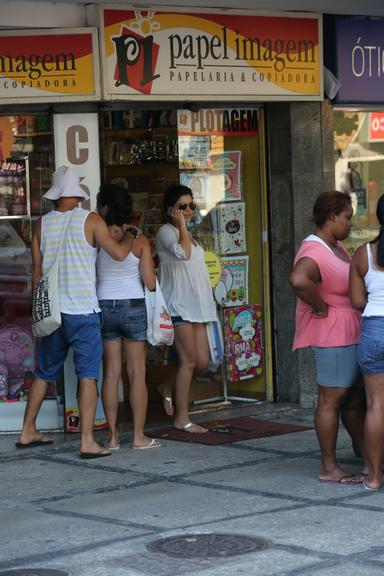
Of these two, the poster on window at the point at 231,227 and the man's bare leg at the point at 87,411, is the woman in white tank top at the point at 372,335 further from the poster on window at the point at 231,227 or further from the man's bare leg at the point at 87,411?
the poster on window at the point at 231,227

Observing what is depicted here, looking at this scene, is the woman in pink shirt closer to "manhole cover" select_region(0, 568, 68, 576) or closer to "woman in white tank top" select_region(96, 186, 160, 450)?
"woman in white tank top" select_region(96, 186, 160, 450)

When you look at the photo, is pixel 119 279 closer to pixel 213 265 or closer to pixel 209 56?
pixel 213 265

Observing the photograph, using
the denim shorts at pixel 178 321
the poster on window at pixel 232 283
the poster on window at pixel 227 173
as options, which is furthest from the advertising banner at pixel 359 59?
the denim shorts at pixel 178 321

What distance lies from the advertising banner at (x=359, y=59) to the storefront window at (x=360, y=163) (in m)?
0.25

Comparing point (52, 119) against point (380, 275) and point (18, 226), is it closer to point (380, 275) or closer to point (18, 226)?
point (18, 226)

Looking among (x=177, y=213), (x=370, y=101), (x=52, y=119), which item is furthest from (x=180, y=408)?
(x=370, y=101)

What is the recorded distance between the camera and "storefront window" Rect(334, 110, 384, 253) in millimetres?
10805

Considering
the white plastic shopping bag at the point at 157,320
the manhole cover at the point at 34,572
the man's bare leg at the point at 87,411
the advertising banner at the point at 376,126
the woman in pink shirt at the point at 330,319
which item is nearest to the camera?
the manhole cover at the point at 34,572

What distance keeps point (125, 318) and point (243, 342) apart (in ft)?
7.08

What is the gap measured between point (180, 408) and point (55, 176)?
79.4 inches

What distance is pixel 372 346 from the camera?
7113 mm

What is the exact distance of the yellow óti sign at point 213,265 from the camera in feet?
34.1

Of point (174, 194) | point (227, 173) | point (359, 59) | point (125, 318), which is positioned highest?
point (359, 59)

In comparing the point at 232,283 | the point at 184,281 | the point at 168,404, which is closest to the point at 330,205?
the point at 184,281
